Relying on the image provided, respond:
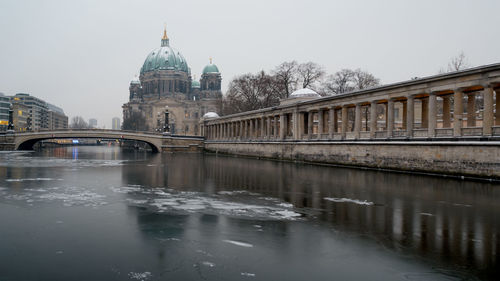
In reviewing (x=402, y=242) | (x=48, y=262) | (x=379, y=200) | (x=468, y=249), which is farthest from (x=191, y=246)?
(x=379, y=200)

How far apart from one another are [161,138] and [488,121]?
57.4 metres

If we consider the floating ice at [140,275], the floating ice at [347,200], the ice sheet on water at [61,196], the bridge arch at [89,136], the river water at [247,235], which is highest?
the bridge arch at [89,136]

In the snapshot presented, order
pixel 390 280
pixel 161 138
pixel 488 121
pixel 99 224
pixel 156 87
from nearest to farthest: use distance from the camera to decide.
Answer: pixel 390 280 → pixel 99 224 → pixel 488 121 → pixel 161 138 → pixel 156 87

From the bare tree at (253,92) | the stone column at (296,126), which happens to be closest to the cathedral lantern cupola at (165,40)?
the bare tree at (253,92)

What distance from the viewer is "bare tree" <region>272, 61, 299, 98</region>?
65.1 meters

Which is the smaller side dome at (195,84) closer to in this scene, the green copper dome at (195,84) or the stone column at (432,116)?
the green copper dome at (195,84)

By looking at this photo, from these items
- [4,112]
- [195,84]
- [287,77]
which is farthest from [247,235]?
[195,84]

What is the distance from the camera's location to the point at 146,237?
8.77 metres

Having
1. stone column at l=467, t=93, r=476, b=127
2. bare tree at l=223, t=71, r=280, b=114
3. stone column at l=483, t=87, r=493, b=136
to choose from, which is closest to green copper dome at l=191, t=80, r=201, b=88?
bare tree at l=223, t=71, r=280, b=114

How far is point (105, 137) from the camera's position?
70312 mm

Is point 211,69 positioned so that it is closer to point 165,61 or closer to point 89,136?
point 165,61

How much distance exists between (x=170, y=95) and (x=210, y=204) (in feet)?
477

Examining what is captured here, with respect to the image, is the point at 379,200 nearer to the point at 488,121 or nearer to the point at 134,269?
the point at 134,269

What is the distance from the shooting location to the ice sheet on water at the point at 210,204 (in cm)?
1163
